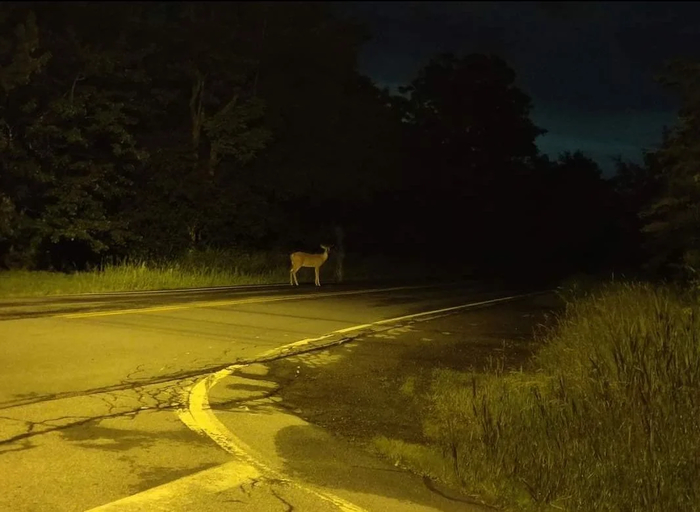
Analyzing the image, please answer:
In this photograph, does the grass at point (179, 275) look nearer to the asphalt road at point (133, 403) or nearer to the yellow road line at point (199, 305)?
the asphalt road at point (133, 403)

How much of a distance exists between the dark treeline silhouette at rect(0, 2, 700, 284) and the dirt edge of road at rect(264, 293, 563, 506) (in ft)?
20.2

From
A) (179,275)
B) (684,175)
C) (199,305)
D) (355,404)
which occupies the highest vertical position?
(684,175)

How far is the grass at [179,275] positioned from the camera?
2025cm

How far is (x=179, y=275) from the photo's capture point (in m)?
24.7

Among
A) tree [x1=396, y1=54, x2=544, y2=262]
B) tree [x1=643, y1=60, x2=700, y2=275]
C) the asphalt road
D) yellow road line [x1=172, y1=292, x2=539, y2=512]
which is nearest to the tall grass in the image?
the asphalt road

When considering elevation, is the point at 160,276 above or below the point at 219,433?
above

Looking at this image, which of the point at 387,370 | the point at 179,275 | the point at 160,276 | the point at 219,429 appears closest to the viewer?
the point at 219,429

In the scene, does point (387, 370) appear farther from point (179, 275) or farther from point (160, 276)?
point (179, 275)

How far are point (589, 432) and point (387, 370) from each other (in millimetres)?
4299

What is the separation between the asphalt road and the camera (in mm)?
5469

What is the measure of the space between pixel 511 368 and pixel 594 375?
133 inches

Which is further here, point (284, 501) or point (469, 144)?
point (469, 144)

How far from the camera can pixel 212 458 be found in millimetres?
6242

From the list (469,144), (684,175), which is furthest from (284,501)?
(469,144)
